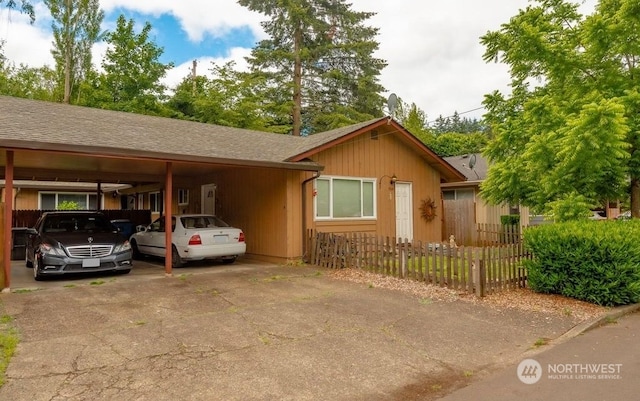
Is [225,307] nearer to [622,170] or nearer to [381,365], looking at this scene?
[381,365]

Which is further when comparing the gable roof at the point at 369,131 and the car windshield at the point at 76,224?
the gable roof at the point at 369,131

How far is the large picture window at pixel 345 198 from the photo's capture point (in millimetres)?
12203

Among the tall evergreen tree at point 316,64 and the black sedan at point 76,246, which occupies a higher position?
the tall evergreen tree at point 316,64

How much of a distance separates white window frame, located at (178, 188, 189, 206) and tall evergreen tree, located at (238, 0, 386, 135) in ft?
46.0

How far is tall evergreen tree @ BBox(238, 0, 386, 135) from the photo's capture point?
30.1m

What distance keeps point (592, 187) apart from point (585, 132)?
1.79 metres

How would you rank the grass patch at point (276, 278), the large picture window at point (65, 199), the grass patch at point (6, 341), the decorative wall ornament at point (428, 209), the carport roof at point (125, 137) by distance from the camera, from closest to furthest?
the grass patch at point (6, 341), the carport roof at point (125, 137), the grass patch at point (276, 278), the decorative wall ornament at point (428, 209), the large picture window at point (65, 199)

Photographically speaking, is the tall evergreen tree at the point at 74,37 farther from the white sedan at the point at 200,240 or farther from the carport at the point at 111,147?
the white sedan at the point at 200,240

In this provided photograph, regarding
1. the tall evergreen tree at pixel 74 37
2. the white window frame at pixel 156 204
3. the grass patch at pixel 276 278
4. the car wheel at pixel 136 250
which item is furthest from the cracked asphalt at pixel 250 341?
the tall evergreen tree at pixel 74 37

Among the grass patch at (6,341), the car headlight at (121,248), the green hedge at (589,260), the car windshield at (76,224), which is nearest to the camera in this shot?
the grass patch at (6,341)

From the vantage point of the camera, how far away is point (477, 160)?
2428 centimetres


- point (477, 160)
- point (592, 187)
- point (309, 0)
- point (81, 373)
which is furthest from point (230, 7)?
point (81, 373)

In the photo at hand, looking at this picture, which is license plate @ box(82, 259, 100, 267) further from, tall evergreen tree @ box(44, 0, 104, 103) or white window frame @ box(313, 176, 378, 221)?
tall evergreen tree @ box(44, 0, 104, 103)

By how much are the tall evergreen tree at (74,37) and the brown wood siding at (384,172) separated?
73.7ft
